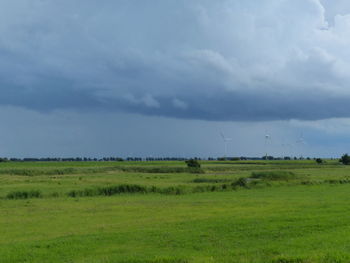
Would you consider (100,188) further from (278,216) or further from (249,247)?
(249,247)

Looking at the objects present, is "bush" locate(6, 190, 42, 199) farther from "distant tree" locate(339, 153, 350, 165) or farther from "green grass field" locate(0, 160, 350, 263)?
"distant tree" locate(339, 153, 350, 165)

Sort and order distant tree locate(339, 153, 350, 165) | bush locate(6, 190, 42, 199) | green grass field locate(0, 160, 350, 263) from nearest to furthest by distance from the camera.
Answer: green grass field locate(0, 160, 350, 263), bush locate(6, 190, 42, 199), distant tree locate(339, 153, 350, 165)

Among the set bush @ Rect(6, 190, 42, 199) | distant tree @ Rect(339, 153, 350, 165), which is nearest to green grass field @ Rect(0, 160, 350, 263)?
bush @ Rect(6, 190, 42, 199)

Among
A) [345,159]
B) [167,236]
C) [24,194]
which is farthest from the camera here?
[345,159]

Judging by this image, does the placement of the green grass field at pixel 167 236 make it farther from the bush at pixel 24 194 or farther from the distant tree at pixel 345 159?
the distant tree at pixel 345 159

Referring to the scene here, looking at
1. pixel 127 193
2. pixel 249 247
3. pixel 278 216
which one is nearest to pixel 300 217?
pixel 278 216

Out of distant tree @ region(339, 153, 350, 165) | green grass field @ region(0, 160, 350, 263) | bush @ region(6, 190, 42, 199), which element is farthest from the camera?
distant tree @ region(339, 153, 350, 165)

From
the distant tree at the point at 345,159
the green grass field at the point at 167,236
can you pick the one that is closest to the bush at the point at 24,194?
the green grass field at the point at 167,236

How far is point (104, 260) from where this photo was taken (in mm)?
14414

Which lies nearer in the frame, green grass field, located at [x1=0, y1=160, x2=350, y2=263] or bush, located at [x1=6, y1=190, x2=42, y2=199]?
Result: green grass field, located at [x1=0, y1=160, x2=350, y2=263]

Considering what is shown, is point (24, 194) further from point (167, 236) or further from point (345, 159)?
A: point (345, 159)

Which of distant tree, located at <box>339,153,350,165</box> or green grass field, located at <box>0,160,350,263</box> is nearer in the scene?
green grass field, located at <box>0,160,350,263</box>

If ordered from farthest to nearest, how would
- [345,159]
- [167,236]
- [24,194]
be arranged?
1. [345,159]
2. [24,194]
3. [167,236]

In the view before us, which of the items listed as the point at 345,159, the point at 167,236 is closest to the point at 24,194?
the point at 167,236
